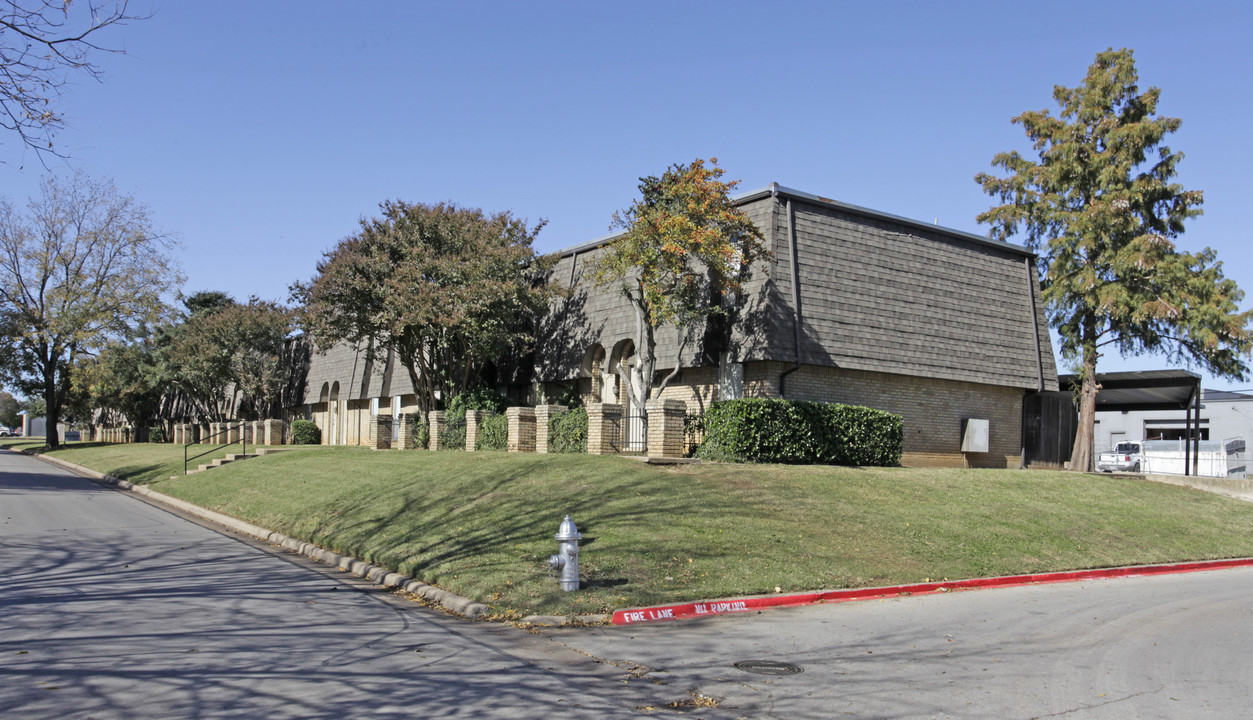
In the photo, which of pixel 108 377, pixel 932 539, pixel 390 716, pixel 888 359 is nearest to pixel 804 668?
pixel 390 716

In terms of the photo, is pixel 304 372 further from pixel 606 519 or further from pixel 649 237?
pixel 606 519

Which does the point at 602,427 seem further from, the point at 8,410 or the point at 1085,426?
the point at 8,410

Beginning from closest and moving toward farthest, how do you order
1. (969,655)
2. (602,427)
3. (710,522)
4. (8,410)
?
(969,655) → (710,522) → (602,427) → (8,410)

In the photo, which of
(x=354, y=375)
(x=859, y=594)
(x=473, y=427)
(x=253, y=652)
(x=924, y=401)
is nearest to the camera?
(x=253, y=652)

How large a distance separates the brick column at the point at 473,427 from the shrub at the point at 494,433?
0.40ft

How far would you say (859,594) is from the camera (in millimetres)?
11828

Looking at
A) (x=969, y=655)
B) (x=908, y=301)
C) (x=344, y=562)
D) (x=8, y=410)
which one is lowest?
(x=8, y=410)

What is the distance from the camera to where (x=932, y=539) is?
14727 millimetres

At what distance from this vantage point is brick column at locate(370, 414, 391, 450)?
29312 mm

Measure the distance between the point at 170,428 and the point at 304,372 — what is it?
20.2m

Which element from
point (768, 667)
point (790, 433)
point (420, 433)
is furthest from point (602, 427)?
point (768, 667)

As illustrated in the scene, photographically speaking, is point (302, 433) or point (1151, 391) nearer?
point (1151, 391)

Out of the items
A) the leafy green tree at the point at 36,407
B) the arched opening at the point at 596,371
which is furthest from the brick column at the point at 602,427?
the leafy green tree at the point at 36,407

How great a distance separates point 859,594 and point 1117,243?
22.9m
